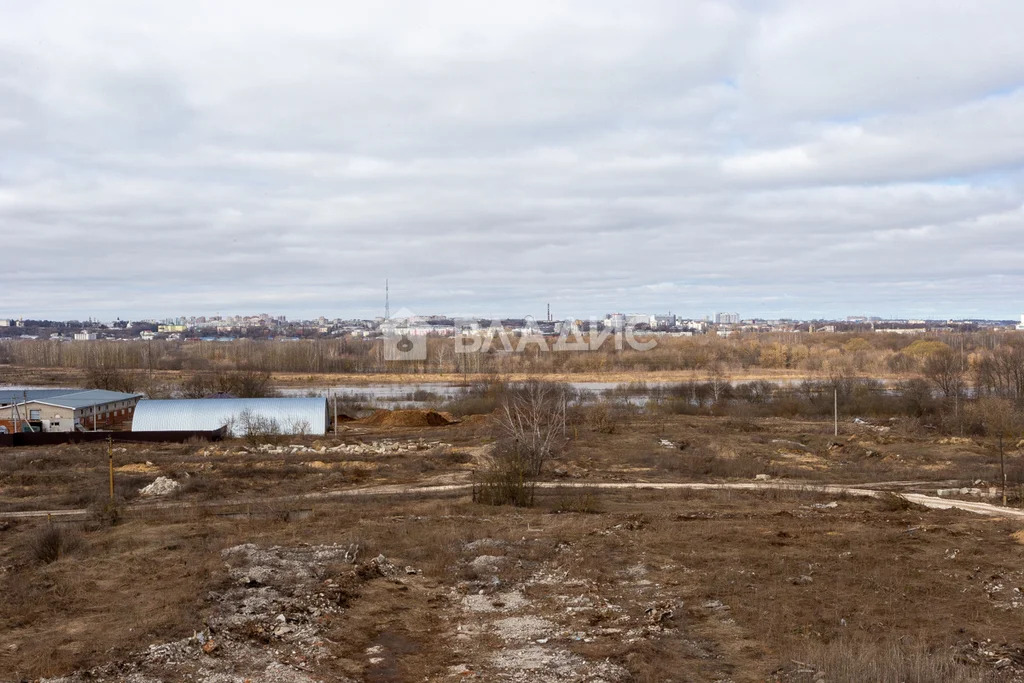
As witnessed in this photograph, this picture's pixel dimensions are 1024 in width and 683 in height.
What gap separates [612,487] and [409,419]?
1060 inches

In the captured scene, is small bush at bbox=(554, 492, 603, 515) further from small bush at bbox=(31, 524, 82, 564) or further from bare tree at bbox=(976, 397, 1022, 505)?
bare tree at bbox=(976, 397, 1022, 505)

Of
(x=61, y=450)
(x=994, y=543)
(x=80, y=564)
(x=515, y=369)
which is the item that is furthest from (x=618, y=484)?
(x=515, y=369)

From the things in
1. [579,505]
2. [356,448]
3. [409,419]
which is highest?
[579,505]

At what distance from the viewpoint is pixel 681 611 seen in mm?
12742

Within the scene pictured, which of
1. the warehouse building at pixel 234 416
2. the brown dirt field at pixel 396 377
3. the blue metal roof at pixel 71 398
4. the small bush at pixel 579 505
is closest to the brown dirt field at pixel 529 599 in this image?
the small bush at pixel 579 505

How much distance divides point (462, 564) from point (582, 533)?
386cm

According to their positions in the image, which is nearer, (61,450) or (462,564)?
(462,564)

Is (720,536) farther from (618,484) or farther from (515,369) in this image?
(515,369)

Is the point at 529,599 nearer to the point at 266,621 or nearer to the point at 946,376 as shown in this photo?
the point at 266,621

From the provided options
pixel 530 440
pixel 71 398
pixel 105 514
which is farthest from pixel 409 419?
pixel 105 514

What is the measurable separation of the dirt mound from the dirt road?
2325 centimetres

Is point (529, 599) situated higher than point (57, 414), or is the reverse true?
point (57, 414)

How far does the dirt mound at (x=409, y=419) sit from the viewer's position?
171 ft

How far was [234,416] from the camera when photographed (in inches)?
1750
